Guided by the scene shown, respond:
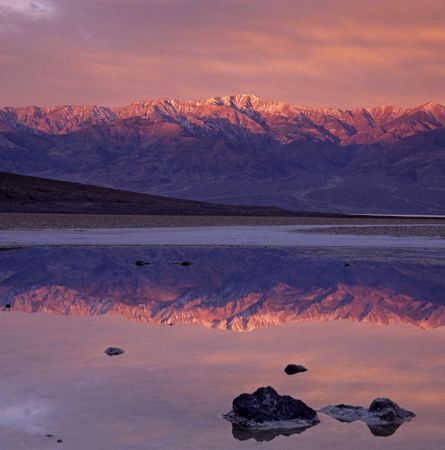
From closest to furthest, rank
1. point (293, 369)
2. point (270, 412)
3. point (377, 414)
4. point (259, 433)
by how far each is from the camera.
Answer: point (259, 433), point (270, 412), point (377, 414), point (293, 369)

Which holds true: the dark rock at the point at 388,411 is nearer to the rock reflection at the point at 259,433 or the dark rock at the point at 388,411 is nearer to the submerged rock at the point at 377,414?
the submerged rock at the point at 377,414

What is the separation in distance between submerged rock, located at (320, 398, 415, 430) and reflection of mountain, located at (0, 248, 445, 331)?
5.87 m

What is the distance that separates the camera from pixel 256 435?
806cm

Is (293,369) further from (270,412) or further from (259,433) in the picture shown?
(259,433)

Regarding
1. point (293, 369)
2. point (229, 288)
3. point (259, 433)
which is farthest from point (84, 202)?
point (259, 433)

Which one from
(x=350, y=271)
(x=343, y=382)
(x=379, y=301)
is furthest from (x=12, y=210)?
(x=343, y=382)

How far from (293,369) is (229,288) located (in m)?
10.5

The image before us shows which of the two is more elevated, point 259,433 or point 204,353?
point 259,433

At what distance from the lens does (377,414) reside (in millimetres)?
8531

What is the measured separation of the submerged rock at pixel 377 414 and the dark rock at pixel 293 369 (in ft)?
6.02

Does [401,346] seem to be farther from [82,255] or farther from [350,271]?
[82,255]

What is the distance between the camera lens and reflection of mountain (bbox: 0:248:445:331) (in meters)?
16.6

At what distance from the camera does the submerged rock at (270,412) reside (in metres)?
8.34

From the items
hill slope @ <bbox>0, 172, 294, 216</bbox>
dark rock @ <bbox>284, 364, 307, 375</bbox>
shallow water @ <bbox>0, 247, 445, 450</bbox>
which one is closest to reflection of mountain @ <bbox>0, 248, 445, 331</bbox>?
shallow water @ <bbox>0, 247, 445, 450</bbox>
